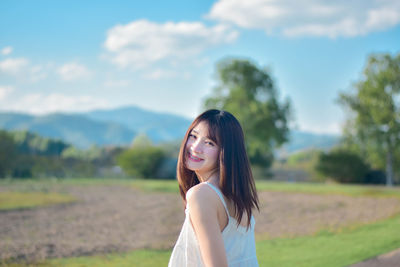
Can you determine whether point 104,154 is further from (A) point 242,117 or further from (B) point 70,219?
(B) point 70,219

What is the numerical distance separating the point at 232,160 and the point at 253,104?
25.8 m

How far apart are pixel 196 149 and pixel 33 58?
3120 cm

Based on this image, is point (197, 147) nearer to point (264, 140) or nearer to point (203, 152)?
point (203, 152)

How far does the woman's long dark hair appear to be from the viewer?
1668 mm

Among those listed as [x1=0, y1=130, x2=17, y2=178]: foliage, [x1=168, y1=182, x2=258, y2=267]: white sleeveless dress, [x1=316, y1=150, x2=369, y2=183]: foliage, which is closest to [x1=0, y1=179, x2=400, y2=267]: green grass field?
[x1=168, y1=182, x2=258, y2=267]: white sleeveless dress

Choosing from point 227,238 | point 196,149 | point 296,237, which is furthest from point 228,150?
point 296,237

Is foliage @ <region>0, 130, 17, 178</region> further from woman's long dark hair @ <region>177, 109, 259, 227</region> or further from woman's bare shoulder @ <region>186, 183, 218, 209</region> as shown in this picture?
woman's bare shoulder @ <region>186, 183, 218, 209</region>

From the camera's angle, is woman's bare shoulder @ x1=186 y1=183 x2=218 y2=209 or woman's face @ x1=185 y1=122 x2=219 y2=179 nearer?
woman's bare shoulder @ x1=186 y1=183 x2=218 y2=209

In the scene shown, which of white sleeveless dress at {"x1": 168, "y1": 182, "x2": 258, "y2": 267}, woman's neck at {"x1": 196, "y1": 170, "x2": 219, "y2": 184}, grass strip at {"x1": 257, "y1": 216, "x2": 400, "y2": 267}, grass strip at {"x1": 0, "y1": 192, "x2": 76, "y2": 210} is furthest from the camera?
grass strip at {"x1": 0, "y1": 192, "x2": 76, "y2": 210}

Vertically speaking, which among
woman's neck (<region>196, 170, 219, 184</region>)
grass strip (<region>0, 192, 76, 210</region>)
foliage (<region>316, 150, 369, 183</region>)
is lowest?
foliage (<region>316, 150, 369, 183</region>)

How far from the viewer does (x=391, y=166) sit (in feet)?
70.8

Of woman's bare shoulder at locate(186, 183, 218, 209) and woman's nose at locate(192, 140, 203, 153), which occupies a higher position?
woman's nose at locate(192, 140, 203, 153)

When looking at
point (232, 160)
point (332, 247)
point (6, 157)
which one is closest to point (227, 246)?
point (232, 160)

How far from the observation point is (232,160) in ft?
5.61
